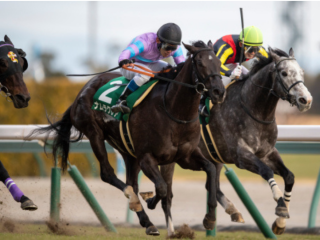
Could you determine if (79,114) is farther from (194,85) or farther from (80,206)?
(80,206)

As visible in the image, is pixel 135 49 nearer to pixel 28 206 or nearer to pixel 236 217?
pixel 28 206

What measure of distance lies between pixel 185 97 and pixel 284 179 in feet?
4.36

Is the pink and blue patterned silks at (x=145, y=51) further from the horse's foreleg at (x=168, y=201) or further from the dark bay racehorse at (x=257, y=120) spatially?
the horse's foreleg at (x=168, y=201)

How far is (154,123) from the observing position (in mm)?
4652

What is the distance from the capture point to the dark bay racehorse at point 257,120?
4.93 metres

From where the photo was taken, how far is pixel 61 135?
5742 millimetres

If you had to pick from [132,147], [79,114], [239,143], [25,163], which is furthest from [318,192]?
[25,163]

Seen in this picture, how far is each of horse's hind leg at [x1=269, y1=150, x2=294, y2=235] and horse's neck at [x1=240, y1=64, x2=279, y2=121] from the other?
1.30 feet

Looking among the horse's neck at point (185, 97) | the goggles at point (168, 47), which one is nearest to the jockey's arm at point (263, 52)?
the goggles at point (168, 47)

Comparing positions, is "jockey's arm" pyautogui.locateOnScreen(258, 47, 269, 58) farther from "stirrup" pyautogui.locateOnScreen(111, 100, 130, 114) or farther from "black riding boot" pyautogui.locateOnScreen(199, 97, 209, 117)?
"stirrup" pyautogui.locateOnScreen(111, 100, 130, 114)

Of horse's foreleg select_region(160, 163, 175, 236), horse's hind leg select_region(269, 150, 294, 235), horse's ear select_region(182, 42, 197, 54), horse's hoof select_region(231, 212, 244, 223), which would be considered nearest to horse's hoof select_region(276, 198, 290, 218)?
horse's hind leg select_region(269, 150, 294, 235)

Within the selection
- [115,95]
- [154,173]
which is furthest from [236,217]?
[115,95]

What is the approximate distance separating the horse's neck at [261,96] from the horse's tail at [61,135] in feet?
5.74

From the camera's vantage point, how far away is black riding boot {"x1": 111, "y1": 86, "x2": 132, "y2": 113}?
190 inches
